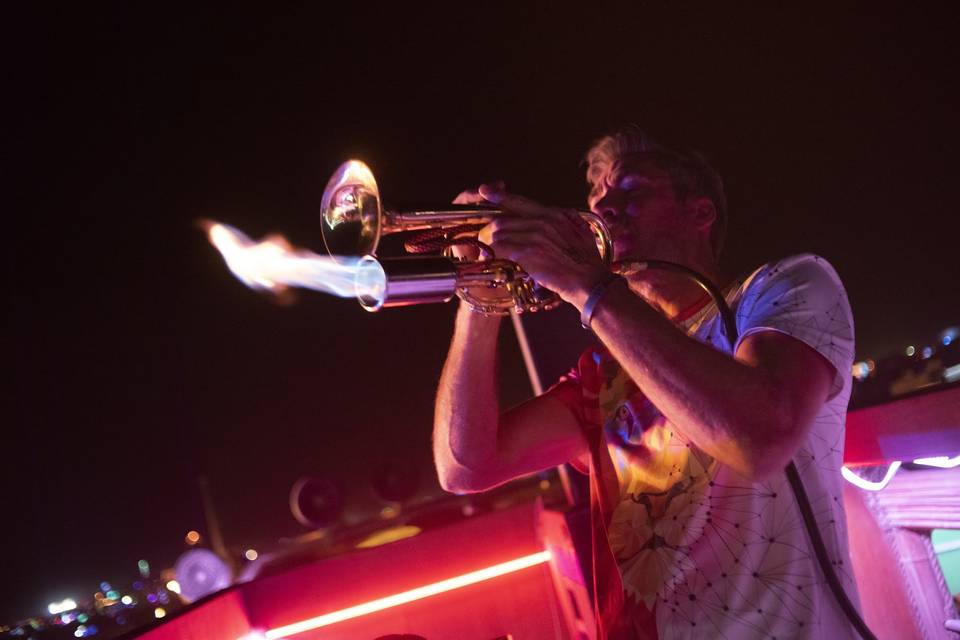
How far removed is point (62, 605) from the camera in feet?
43.9

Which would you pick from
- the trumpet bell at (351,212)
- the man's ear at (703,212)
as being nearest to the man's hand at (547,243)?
the trumpet bell at (351,212)

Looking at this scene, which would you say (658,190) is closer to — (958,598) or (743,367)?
(743,367)

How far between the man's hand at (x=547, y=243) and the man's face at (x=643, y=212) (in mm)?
417

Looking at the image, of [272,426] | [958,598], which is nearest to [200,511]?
[272,426]

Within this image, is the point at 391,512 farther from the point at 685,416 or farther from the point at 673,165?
the point at 685,416

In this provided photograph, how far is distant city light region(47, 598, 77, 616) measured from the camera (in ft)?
43.4

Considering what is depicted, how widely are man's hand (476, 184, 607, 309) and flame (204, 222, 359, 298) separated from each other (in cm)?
40

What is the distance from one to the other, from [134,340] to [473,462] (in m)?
8.00

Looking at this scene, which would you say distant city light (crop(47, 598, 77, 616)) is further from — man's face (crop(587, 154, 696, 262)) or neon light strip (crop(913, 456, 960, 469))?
neon light strip (crop(913, 456, 960, 469))

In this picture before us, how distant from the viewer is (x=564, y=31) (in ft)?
15.8

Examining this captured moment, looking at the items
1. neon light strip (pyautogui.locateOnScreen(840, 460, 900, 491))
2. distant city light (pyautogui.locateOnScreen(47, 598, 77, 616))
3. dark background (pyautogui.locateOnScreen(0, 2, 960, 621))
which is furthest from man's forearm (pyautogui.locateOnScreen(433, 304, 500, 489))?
distant city light (pyautogui.locateOnScreen(47, 598, 77, 616))

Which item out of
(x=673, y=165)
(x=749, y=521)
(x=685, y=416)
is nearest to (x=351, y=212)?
(x=685, y=416)

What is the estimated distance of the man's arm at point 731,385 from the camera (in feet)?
4.44

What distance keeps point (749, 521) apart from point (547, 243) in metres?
0.83
